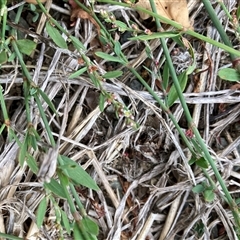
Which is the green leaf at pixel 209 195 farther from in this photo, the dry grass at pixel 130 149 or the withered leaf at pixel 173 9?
the withered leaf at pixel 173 9

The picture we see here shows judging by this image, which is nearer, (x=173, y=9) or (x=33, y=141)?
(x=33, y=141)

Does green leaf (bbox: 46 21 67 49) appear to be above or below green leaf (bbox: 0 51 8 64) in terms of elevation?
above

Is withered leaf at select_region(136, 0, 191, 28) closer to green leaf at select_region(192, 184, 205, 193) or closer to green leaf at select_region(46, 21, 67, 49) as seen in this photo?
green leaf at select_region(46, 21, 67, 49)

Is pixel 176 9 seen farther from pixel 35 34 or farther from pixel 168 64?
pixel 35 34

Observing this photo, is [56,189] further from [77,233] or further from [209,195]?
[209,195]

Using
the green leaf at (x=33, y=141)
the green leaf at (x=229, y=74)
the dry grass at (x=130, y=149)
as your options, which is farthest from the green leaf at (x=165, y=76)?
the green leaf at (x=33, y=141)

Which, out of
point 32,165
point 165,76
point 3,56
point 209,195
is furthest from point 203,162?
point 3,56

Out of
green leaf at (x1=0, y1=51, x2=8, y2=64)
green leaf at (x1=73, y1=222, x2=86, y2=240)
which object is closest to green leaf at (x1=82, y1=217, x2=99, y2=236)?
green leaf at (x1=73, y1=222, x2=86, y2=240)

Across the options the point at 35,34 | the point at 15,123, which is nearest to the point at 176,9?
the point at 35,34
